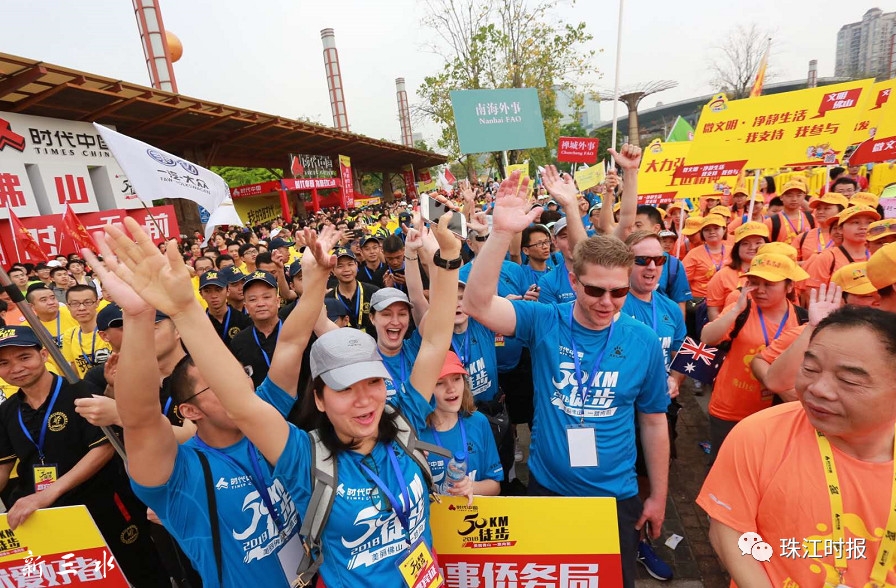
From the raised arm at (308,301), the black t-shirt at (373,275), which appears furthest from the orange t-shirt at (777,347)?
the black t-shirt at (373,275)

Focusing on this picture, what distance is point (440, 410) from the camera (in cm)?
256

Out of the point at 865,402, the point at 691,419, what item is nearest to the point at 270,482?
the point at 865,402

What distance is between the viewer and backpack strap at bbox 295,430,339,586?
1.63 m

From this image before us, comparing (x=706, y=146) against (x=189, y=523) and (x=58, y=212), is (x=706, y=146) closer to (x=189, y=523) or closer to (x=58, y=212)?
(x=189, y=523)

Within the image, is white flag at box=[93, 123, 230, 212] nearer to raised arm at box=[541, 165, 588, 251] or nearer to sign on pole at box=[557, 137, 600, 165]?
raised arm at box=[541, 165, 588, 251]

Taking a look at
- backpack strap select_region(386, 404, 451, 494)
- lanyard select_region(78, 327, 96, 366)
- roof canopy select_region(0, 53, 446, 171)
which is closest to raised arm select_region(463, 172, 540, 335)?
backpack strap select_region(386, 404, 451, 494)

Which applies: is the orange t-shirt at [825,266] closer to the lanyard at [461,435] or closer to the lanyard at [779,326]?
the lanyard at [779,326]

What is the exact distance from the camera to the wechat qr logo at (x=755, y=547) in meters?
1.60

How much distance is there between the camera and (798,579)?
5.06 feet

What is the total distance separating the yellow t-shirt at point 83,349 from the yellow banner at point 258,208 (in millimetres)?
22812

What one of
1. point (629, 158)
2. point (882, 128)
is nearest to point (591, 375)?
point (629, 158)

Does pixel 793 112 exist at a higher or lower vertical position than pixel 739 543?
higher

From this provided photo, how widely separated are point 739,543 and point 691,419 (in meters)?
3.60

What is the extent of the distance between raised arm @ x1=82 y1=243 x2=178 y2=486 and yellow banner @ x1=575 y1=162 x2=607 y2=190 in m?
8.74
